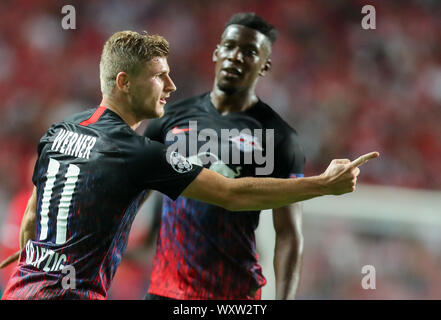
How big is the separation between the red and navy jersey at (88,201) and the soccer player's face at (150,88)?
7.4 inches

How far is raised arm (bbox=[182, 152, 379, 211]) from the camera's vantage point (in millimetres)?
2756

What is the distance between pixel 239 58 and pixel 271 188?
1.30 m

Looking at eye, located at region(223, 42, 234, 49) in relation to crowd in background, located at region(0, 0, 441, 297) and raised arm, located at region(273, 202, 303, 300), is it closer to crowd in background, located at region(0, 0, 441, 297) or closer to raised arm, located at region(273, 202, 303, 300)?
raised arm, located at region(273, 202, 303, 300)

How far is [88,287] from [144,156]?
2.14 feet

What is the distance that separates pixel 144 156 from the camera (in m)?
2.76

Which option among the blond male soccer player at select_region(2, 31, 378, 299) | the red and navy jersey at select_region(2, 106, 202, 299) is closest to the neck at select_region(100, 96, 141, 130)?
the blond male soccer player at select_region(2, 31, 378, 299)

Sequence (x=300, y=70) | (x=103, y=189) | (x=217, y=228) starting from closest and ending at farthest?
(x=103, y=189)
(x=217, y=228)
(x=300, y=70)

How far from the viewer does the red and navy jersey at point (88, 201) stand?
2.73 m

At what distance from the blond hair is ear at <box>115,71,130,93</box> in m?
0.02

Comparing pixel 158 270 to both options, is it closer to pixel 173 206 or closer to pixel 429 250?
pixel 173 206

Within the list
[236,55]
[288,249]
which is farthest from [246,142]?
[288,249]

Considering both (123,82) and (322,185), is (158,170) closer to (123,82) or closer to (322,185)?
(123,82)

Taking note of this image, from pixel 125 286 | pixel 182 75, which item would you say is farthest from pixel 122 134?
pixel 182 75

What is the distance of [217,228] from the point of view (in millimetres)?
3666
